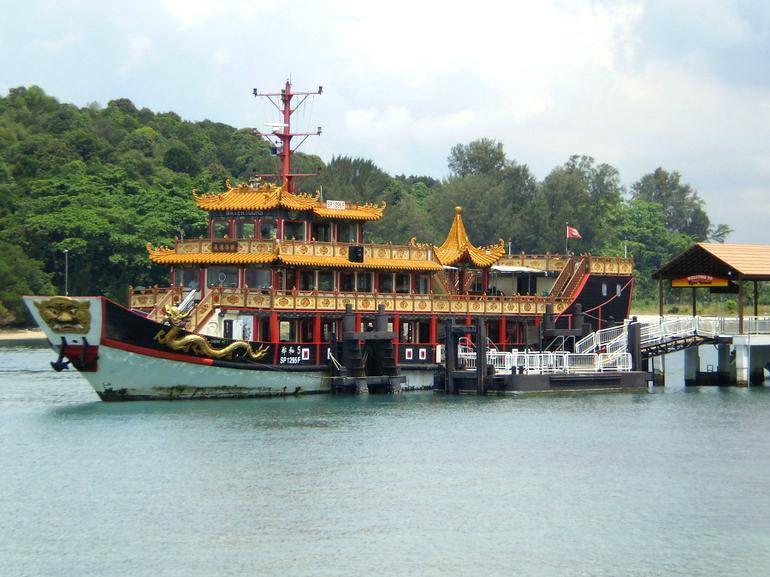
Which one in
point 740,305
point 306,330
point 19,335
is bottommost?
point 306,330

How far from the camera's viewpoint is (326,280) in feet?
194

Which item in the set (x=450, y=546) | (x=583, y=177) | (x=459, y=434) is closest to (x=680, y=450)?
(x=459, y=434)

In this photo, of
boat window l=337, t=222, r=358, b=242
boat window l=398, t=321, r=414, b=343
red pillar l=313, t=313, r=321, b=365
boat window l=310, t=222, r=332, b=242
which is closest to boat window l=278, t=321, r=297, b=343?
red pillar l=313, t=313, r=321, b=365

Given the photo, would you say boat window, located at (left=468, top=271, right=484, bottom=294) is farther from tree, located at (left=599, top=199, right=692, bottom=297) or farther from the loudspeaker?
tree, located at (left=599, top=199, right=692, bottom=297)

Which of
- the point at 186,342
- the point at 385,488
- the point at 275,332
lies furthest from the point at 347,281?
the point at 385,488

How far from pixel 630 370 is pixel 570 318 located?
5.08 meters

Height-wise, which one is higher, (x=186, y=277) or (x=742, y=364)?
(x=186, y=277)

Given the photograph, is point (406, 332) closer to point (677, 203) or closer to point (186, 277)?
point (186, 277)

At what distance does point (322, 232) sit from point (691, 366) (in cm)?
1674

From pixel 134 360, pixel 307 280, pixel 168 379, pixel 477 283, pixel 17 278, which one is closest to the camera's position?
pixel 134 360

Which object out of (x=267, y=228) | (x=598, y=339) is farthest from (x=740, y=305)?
(x=267, y=228)

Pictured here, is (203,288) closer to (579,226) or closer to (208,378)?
(208,378)

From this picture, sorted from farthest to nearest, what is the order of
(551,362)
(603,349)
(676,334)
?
(603,349) < (676,334) < (551,362)

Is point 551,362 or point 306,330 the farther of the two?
point 551,362
